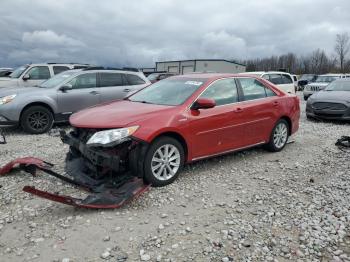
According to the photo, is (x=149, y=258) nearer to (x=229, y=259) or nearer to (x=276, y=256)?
(x=229, y=259)

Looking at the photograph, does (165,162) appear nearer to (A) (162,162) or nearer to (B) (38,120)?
(A) (162,162)

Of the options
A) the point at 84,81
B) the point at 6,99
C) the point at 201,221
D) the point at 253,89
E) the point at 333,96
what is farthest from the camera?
the point at 333,96

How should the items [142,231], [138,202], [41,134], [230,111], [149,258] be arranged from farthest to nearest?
A: [41,134] < [230,111] < [138,202] < [142,231] < [149,258]

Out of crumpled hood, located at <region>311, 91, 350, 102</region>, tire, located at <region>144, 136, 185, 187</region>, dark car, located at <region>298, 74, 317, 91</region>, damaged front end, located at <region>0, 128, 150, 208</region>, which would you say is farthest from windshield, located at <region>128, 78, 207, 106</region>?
dark car, located at <region>298, 74, 317, 91</region>

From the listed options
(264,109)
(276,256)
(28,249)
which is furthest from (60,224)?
(264,109)

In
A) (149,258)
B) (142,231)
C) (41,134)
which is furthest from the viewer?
(41,134)

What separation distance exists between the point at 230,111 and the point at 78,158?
2.52m

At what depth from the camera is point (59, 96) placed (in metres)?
8.83

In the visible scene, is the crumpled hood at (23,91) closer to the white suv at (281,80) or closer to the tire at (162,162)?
the tire at (162,162)

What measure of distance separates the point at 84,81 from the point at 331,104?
7.64m

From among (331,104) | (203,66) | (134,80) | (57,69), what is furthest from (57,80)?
(203,66)

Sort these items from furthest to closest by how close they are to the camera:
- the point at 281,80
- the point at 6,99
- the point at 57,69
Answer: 1. the point at 281,80
2. the point at 57,69
3. the point at 6,99

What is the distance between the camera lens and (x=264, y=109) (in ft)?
20.6

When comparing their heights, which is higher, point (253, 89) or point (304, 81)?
point (304, 81)
